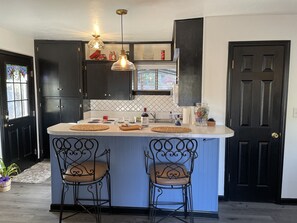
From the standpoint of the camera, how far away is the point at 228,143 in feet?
10.2

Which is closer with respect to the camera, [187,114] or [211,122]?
[211,122]

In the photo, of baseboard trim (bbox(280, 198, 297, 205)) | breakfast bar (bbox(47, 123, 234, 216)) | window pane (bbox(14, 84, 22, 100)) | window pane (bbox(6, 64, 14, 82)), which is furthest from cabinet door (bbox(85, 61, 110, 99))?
baseboard trim (bbox(280, 198, 297, 205))

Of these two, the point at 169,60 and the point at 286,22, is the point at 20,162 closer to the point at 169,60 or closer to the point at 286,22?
the point at 169,60

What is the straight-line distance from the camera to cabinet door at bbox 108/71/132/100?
471 centimetres

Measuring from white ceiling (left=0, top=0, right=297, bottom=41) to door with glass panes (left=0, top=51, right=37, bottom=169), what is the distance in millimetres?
651

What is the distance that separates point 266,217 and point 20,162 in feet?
13.3

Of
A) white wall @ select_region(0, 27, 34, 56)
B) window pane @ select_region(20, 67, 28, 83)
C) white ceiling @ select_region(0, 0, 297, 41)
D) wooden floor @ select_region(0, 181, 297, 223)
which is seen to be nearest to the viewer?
white ceiling @ select_region(0, 0, 297, 41)

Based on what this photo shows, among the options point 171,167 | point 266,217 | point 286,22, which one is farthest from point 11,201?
point 286,22

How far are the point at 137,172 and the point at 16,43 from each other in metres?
3.22

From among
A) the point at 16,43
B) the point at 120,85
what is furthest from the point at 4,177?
the point at 120,85

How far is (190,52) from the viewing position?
310cm

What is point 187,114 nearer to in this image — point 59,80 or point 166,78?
point 166,78

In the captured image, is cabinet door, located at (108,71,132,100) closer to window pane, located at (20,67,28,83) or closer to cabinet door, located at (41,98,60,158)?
cabinet door, located at (41,98,60,158)

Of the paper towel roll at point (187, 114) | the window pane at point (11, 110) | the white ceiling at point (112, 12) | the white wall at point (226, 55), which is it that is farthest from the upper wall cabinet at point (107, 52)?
the white wall at point (226, 55)
